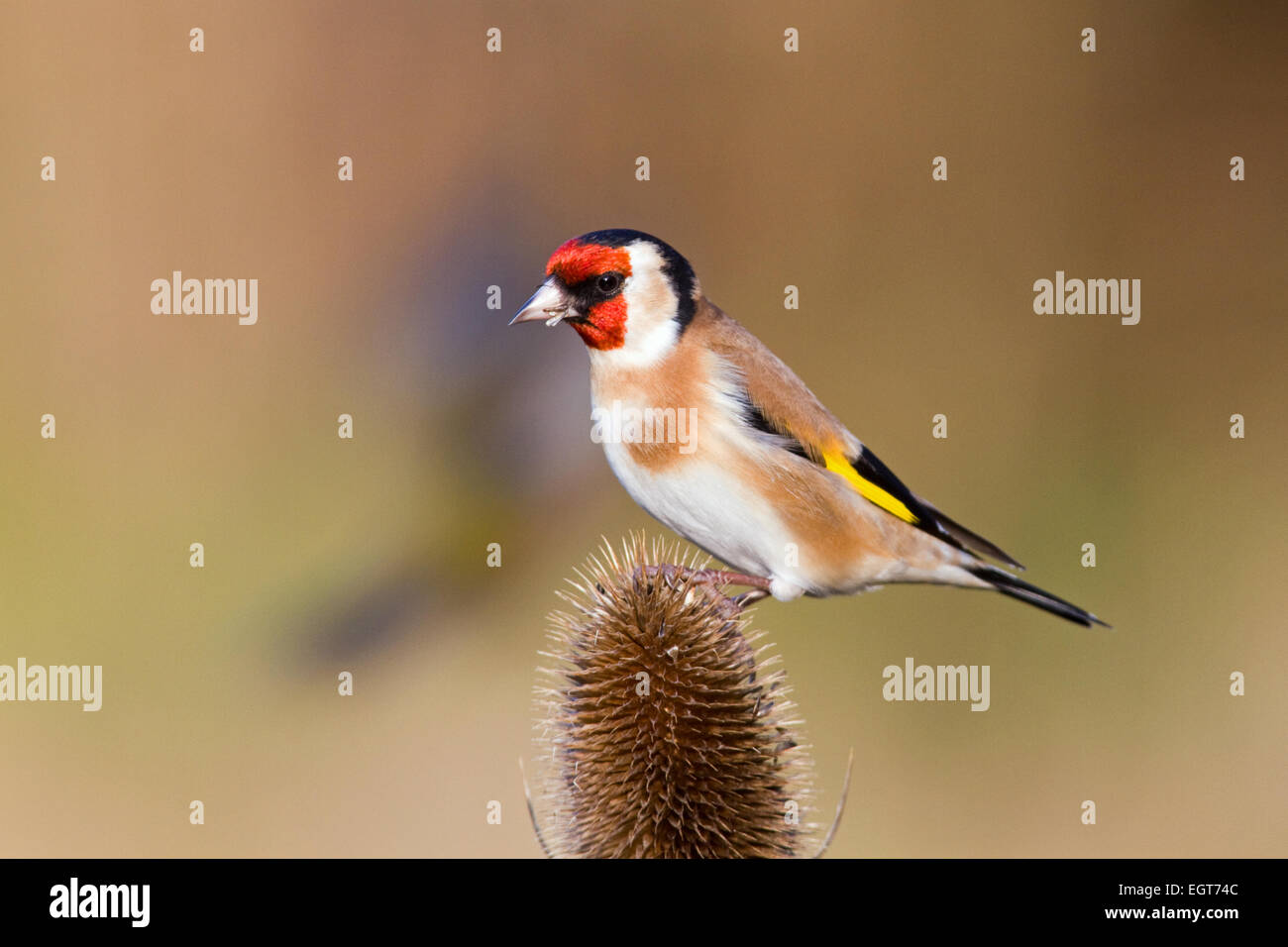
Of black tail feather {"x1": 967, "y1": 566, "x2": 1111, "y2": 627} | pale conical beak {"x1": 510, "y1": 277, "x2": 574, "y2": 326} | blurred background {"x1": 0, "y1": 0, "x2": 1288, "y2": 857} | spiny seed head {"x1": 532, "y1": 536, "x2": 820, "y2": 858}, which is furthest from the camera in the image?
blurred background {"x1": 0, "y1": 0, "x2": 1288, "y2": 857}

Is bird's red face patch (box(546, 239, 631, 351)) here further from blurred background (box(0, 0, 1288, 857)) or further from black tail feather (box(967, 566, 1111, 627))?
blurred background (box(0, 0, 1288, 857))

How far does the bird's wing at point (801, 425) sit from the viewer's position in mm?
3939

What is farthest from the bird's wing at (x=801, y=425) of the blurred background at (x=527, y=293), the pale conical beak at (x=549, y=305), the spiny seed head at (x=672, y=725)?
the blurred background at (x=527, y=293)

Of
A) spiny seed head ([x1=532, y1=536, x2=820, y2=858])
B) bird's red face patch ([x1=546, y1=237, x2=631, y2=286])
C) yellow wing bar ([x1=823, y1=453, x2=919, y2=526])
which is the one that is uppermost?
bird's red face patch ([x1=546, y1=237, x2=631, y2=286])

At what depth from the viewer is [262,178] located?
9.05m

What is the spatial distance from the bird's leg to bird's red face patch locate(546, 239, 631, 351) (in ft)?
2.75

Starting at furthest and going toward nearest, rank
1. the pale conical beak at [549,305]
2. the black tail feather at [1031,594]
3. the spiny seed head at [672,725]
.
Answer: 1. the black tail feather at [1031,594]
2. the pale conical beak at [549,305]
3. the spiny seed head at [672,725]

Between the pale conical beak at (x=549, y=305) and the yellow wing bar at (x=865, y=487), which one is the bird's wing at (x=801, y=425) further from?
the pale conical beak at (x=549, y=305)

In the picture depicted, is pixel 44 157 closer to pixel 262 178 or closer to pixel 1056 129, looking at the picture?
pixel 262 178

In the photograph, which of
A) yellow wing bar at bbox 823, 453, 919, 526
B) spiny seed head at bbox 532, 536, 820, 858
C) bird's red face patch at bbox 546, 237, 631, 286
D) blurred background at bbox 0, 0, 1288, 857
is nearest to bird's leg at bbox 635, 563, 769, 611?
spiny seed head at bbox 532, 536, 820, 858

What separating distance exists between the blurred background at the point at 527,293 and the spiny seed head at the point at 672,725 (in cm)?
471

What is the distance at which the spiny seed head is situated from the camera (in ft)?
10.9

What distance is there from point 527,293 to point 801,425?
5.68 metres


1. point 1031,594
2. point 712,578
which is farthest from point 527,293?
point 712,578
